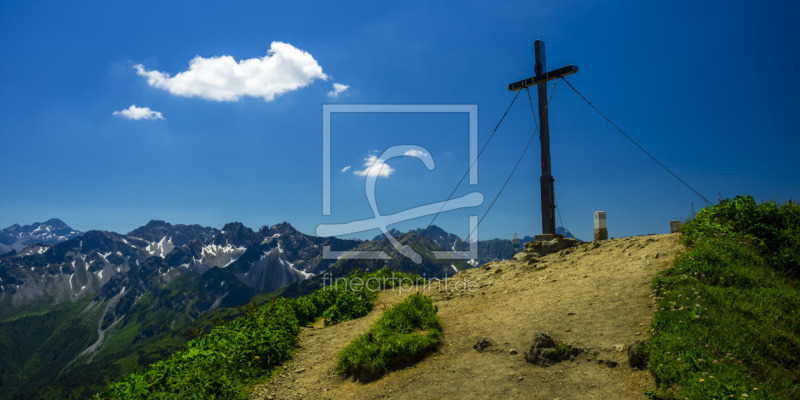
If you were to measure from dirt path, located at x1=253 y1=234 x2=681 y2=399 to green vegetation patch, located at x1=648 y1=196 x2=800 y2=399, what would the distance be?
61cm

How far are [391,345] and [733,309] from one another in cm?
731

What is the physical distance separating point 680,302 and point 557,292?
3.47 m

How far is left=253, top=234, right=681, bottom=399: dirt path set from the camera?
779 cm

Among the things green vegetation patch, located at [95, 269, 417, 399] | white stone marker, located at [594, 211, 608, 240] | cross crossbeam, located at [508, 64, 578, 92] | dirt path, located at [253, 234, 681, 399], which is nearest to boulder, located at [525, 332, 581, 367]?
dirt path, located at [253, 234, 681, 399]

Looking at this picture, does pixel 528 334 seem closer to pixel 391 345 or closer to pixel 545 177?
pixel 391 345

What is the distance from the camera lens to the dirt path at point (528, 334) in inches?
307

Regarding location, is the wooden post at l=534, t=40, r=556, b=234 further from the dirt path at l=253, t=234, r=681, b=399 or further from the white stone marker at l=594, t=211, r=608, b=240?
the dirt path at l=253, t=234, r=681, b=399

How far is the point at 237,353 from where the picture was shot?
10.4 metres

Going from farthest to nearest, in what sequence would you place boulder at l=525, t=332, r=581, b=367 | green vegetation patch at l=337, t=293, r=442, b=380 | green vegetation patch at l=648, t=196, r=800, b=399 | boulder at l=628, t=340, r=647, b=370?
green vegetation patch at l=337, t=293, r=442, b=380, boulder at l=525, t=332, r=581, b=367, boulder at l=628, t=340, r=647, b=370, green vegetation patch at l=648, t=196, r=800, b=399

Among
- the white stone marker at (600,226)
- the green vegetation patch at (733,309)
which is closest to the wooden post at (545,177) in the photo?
the white stone marker at (600,226)

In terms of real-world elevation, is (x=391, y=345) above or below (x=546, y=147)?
below

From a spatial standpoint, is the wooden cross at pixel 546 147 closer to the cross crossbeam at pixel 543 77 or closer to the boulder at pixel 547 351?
the cross crossbeam at pixel 543 77

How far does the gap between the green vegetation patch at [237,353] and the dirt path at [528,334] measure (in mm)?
656

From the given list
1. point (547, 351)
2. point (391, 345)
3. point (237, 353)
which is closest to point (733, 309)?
point (547, 351)
